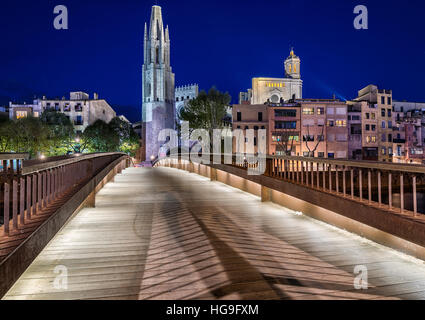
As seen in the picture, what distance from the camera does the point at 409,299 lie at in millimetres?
2820

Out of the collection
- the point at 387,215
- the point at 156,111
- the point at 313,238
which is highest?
the point at 156,111

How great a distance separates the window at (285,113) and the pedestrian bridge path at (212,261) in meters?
45.6

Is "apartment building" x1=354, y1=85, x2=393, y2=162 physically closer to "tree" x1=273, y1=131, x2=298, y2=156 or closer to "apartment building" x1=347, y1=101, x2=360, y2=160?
"apartment building" x1=347, y1=101, x2=360, y2=160

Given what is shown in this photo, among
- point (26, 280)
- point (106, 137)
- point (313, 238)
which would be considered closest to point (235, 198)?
point (313, 238)

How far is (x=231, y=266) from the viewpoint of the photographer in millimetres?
3605

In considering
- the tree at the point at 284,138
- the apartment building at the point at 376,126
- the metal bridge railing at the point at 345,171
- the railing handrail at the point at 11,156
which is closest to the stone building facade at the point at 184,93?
the tree at the point at 284,138

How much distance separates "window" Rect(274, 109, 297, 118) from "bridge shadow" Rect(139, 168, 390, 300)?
46050 millimetres

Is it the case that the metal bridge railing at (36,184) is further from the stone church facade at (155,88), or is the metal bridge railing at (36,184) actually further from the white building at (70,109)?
the stone church facade at (155,88)

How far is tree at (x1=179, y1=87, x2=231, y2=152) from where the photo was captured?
4075 centimetres

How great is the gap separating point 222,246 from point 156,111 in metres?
91.2

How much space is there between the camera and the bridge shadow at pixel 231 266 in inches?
116

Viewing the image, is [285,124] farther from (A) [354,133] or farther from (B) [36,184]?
(B) [36,184]

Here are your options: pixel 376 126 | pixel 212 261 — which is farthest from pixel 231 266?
pixel 376 126
